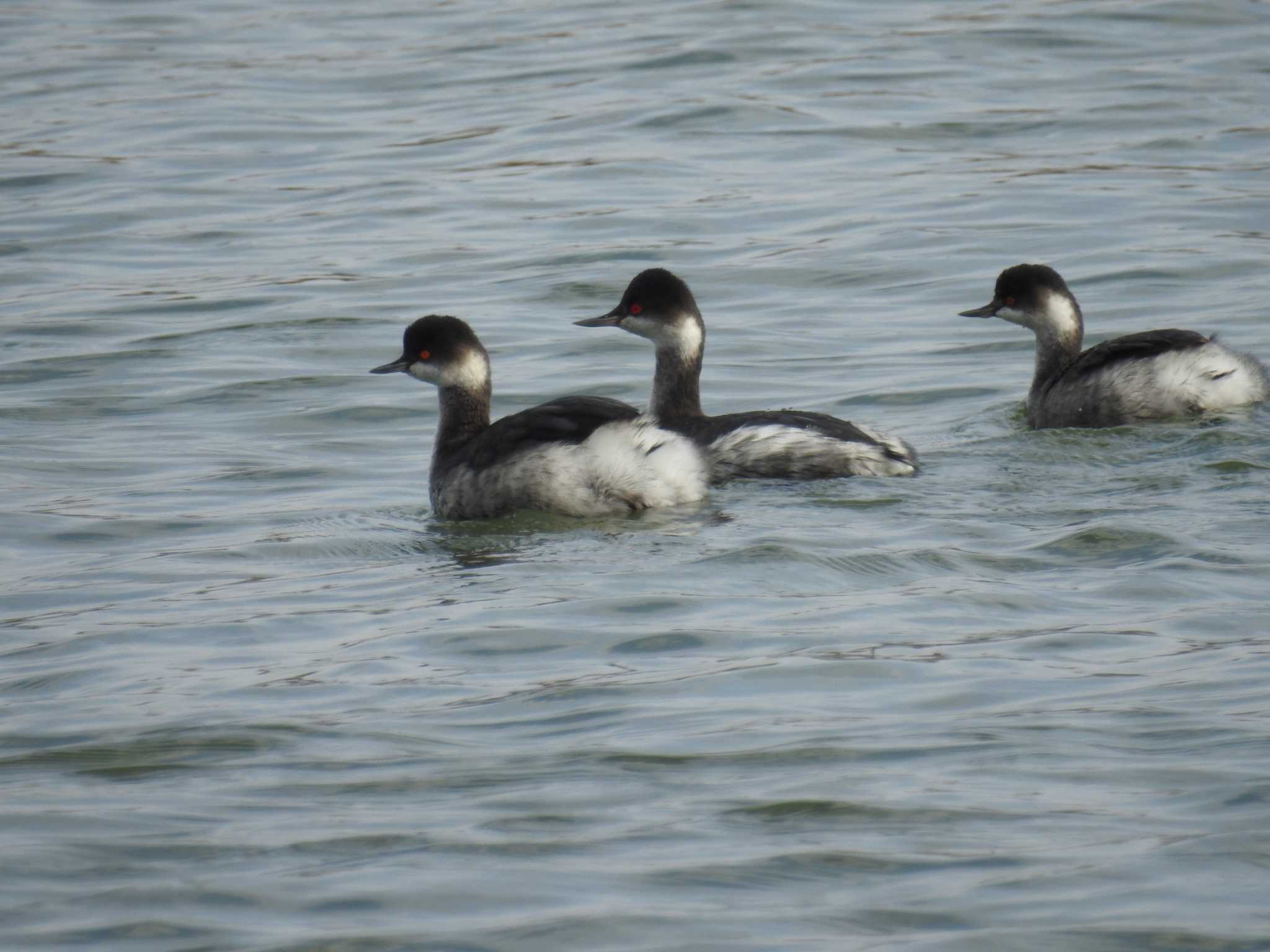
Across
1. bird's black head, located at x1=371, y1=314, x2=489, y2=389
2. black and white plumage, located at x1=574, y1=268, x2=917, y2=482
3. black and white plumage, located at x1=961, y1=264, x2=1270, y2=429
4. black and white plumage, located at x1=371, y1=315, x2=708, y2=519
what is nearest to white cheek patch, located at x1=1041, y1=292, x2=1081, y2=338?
black and white plumage, located at x1=961, y1=264, x2=1270, y2=429

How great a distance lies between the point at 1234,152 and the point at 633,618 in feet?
32.2

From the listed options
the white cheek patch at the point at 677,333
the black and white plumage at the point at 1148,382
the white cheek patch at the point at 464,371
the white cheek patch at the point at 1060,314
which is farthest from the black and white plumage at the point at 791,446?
the white cheek patch at the point at 1060,314

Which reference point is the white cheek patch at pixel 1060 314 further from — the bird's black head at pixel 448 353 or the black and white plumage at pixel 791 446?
the bird's black head at pixel 448 353

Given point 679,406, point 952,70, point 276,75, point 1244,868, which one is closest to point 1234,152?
point 952,70

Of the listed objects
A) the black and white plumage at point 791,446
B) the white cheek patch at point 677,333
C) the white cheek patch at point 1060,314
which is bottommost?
the black and white plumage at point 791,446

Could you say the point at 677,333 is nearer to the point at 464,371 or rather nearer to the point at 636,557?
the point at 464,371

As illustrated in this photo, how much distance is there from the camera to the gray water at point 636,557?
4.52 m

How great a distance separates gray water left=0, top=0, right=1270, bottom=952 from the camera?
178 inches

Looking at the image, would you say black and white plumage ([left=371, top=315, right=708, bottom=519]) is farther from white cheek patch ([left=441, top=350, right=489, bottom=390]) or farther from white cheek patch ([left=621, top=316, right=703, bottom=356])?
white cheek patch ([left=621, top=316, right=703, bottom=356])

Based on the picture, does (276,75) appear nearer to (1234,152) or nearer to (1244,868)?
(1234,152)

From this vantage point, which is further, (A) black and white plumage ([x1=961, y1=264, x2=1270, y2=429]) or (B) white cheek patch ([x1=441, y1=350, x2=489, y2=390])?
(A) black and white plumage ([x1=961, y1=264, x2=1270, y2=429])

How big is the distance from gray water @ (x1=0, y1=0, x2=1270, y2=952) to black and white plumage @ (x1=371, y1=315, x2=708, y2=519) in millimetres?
103

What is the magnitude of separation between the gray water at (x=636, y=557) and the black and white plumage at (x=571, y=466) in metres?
0.10

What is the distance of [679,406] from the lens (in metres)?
9.36
